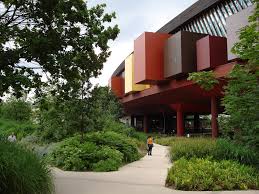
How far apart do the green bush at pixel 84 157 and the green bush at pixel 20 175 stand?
22.8 feet

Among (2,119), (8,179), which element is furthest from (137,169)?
(2,119)

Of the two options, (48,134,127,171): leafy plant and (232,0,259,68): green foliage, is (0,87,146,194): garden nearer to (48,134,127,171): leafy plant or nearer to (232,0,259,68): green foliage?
(48,134,127,171): leafy plant

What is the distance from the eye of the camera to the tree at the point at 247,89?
35.3ft

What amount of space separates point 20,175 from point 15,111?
1929 inches

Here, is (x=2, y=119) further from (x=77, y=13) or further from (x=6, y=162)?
(x=6, y=162)

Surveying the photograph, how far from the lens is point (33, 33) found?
37.7ft

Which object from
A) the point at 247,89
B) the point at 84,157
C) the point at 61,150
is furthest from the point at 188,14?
the point at 247,89

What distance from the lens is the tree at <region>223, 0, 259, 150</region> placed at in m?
10.8

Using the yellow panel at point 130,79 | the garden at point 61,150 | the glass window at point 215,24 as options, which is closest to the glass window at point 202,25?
the glass window at point 215,24

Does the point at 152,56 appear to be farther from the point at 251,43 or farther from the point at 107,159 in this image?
the point at 251,43

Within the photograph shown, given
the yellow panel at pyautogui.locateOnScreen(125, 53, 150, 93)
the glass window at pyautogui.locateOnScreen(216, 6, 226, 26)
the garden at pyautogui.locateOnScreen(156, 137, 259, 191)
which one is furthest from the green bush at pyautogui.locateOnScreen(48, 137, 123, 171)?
the yellow panel at pyautogui.locateOnScreen(125, 53, 150, 93)

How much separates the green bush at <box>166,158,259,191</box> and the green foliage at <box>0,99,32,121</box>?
44.0 meters

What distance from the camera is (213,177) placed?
36.8ft

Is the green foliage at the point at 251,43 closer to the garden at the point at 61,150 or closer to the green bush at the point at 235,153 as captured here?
the green bush at the point at 235,153
